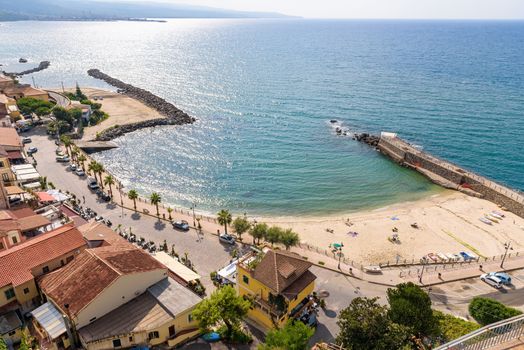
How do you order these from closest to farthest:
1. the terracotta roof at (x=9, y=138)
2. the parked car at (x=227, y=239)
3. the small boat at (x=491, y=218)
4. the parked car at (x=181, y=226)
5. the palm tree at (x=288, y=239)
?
the palm tree at (x=288, y=239) < the parked car at (x=227, y=239) < the parked car at (x=181, y=226) < the small boat at (x=491, y=218) < the terracotta roof at (x=9, y=138)

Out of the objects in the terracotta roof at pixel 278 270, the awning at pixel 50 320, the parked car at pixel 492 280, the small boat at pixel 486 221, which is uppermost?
the terracotta roof at pixel 278 270

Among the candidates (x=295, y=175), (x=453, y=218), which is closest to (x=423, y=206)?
(x=453, y=218)

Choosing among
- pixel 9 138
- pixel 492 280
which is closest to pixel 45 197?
pixel 9 138

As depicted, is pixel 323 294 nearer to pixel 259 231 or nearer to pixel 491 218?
pixel 259 231

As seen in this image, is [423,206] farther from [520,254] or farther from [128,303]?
[128,303]

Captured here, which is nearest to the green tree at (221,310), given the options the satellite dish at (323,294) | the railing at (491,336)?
the satellite dish at (323,294)

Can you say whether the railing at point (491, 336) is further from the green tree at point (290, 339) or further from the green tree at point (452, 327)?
the green tree at point (452, 327)
